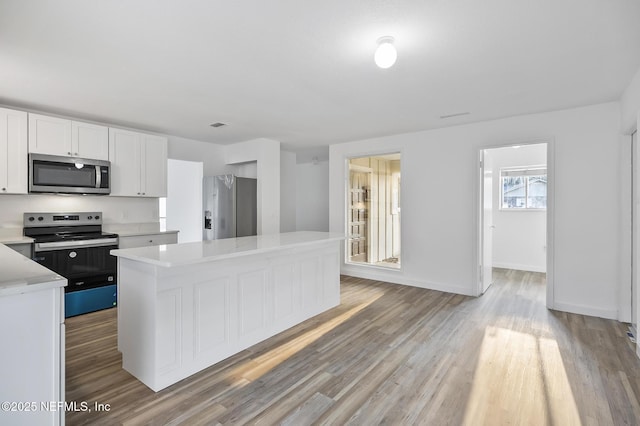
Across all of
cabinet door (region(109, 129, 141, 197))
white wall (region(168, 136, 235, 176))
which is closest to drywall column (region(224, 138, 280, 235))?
white wall (region(168, 136, 235, 176))

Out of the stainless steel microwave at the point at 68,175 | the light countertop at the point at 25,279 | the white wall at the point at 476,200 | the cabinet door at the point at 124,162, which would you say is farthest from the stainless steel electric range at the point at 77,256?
the white wall at the point at 476,200

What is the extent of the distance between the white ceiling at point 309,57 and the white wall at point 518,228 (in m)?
2.55

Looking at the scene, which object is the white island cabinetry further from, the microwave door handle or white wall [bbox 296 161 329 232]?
white wall [bbox 296 161 329 232]

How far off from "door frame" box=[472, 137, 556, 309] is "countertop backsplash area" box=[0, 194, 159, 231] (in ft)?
15.4

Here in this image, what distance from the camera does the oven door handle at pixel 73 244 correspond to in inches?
131

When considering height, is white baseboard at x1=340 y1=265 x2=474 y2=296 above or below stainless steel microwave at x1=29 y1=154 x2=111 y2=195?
below

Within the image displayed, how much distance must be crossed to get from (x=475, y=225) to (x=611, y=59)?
2.31 m

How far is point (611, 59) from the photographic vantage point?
2463 mm

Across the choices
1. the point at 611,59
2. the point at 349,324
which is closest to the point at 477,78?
the point at 611,59

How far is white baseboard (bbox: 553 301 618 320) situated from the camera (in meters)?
3.45

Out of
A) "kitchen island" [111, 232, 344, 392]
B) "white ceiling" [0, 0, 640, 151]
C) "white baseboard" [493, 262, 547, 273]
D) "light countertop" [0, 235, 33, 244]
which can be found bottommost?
"white baseboard" [493, 262, 547, 273]

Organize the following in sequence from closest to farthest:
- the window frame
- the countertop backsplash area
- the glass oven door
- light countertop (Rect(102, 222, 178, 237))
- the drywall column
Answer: the glass oven door, the countertop backsplash area, light countertop (Rect(102, 222, 178, 237)), the drywall column, the window frame

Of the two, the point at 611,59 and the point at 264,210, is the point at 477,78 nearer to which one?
the point at 611,59

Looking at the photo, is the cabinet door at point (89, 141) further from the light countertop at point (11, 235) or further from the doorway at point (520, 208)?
the doorway at point (520, 208)
